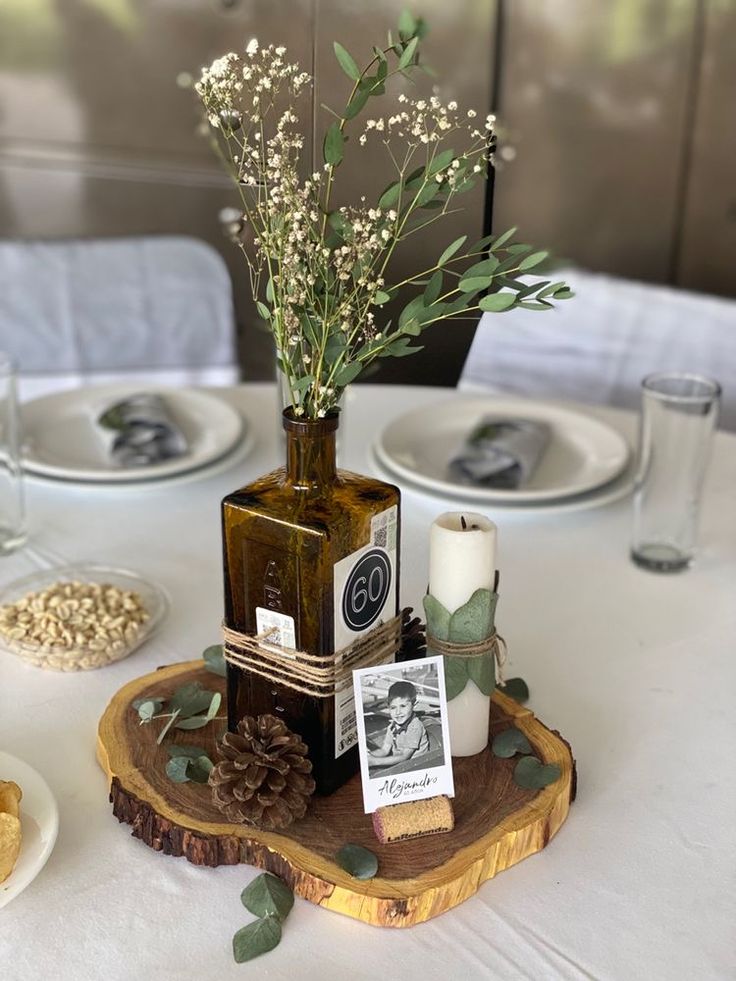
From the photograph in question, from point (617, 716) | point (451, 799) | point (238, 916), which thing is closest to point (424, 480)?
point (617, 716)

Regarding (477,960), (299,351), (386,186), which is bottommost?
(477,960)

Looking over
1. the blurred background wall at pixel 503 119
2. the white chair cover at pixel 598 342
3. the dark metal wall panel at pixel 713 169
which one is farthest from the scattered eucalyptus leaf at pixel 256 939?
the dark metal wall panel at pixel 713 169

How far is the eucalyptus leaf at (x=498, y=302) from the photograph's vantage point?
→ 735 mm

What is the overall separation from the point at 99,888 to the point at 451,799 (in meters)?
0.25

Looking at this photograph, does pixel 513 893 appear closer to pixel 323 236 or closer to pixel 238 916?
pixel 238 916

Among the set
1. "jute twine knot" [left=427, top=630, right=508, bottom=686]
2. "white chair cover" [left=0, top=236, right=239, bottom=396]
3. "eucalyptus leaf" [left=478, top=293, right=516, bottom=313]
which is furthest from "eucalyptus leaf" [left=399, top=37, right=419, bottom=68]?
"white chair cover" [left=0, top=236, right=239, bottom=396]

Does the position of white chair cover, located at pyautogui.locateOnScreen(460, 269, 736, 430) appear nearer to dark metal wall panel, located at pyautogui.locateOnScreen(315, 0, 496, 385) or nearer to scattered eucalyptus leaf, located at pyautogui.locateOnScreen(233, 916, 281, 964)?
dark metal wall panel, located at pyautogui.locateOnScreen(315, 0, 496, 385)

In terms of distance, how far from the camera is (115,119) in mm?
3150

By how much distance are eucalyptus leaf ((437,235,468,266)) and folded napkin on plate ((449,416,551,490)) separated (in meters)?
0.63

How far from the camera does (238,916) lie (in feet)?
2.43

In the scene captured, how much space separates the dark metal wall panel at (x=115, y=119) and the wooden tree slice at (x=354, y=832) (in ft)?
7.40

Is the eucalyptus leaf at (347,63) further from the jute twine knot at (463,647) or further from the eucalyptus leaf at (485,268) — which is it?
the jute twine knot at (463,647)

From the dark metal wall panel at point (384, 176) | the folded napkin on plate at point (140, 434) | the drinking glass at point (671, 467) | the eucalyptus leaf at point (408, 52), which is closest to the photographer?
the eucalyptus leaf at point (408, 52)

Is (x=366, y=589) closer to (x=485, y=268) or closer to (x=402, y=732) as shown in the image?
(x=402, y=732)
